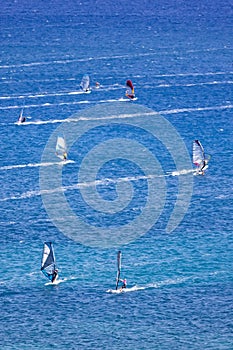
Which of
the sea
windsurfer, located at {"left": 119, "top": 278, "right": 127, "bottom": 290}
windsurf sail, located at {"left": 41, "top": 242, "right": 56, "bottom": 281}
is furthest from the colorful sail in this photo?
windsurfer, located at {"left": 119, "top": 278, "right": 127, "bottom": 290}

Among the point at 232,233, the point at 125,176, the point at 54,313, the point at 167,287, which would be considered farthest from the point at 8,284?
the point at 125,176

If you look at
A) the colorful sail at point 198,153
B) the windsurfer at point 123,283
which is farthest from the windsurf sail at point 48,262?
the colorful sail at point 198,153

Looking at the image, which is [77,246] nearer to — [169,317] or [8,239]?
[8,239]

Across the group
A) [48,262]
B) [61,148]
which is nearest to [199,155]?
[61,148]

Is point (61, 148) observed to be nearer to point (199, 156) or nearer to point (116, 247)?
point (199, 156)

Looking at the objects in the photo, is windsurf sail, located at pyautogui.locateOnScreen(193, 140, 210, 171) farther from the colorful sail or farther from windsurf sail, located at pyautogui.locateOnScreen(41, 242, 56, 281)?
windsurf sail, located at pyautogui.locateOnScreen(41, 242, 56, 281)

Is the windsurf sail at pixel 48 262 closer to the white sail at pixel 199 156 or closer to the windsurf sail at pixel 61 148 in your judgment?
the white sail at pixel 199 156
